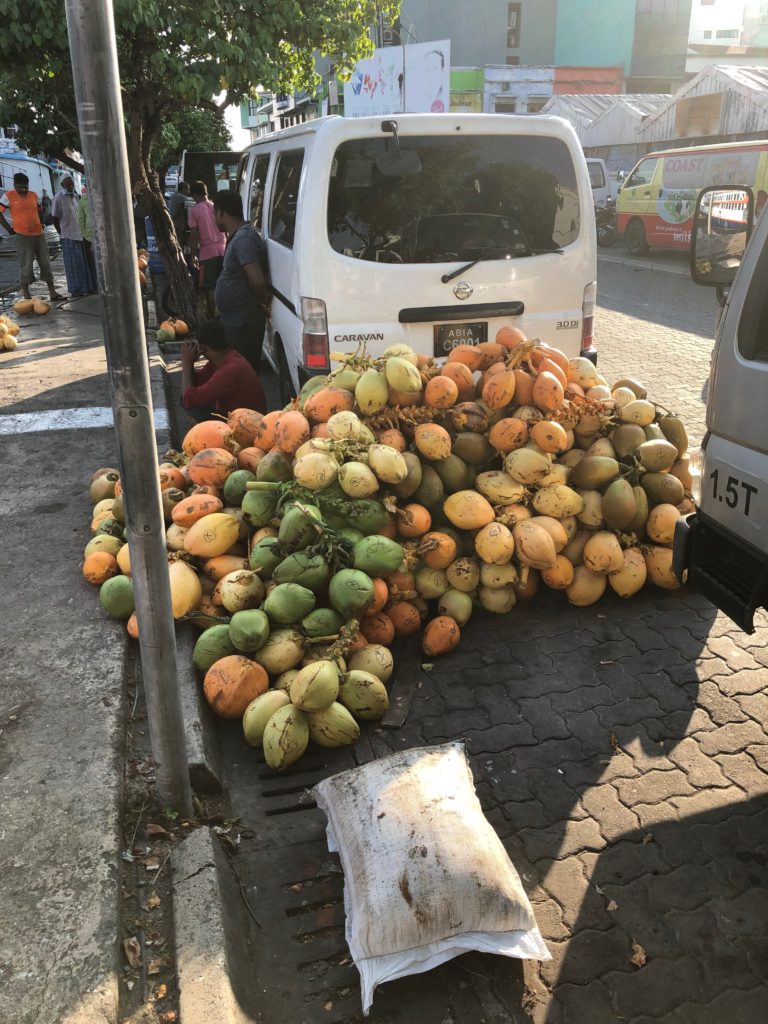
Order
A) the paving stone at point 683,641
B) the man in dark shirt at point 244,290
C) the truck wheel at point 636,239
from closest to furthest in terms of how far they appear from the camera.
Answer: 1. the paving stone at point 683,641
2. the man in dark shirt at point 244,290
3. the truck wheel at point 636,239

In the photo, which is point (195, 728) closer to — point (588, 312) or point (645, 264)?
point (588, 312)

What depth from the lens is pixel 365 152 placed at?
4957 mm

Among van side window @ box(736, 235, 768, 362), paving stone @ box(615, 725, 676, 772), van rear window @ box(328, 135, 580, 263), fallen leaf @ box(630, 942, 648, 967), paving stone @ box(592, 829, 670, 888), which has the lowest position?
fallen leaf @ box(630, 942, 648, 967)

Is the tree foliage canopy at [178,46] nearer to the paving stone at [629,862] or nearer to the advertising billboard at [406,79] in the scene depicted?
the paving stone at [629,862]

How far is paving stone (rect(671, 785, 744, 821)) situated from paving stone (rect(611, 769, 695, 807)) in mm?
37

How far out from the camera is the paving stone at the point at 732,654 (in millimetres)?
3770

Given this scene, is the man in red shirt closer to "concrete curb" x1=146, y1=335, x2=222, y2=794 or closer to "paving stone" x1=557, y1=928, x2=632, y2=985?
"concrete curb" x1=146, y1=335, x2=222, y2=794

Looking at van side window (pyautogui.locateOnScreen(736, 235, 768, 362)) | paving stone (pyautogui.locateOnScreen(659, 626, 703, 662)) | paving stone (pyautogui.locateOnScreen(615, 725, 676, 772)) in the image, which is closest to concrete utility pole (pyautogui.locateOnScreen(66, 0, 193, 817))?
paving stone (pyautogui.locateOnScreen(615, 725, 676, 772))

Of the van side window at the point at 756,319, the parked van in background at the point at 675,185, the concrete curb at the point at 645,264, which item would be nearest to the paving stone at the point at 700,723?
the van side window at the point at 756,319

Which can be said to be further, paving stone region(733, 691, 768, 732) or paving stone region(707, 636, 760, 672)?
paving stone region(707, 636, 760, 672)

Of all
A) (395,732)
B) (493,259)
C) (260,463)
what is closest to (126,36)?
(493,259)

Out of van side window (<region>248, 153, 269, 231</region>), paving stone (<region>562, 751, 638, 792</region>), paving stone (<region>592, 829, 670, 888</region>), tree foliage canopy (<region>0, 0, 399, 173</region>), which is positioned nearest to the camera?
paving stone (<region>592, 829, 670, 888</region>)

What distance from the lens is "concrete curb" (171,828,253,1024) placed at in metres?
2.09

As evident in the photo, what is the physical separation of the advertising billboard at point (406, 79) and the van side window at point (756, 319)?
1195 inches
